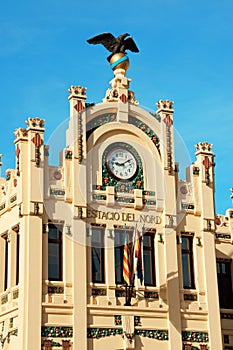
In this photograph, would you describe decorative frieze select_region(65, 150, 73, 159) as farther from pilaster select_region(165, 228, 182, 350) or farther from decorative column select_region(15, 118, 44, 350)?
pilaster select_region(165, 228, 182, 350)

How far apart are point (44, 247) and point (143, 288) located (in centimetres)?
498

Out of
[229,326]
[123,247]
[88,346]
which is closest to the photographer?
[88,346]

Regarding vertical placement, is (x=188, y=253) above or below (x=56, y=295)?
above

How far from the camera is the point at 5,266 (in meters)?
37.1

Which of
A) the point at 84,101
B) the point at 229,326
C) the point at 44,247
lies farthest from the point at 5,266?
the point at 229,326

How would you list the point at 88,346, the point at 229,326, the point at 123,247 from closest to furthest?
1. the point at 88,346
2. the point at 123,247
3. the point at 229,326

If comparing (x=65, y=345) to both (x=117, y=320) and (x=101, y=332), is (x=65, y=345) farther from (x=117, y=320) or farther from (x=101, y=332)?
(x=117, y=320)

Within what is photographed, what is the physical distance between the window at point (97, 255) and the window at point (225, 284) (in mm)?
7643

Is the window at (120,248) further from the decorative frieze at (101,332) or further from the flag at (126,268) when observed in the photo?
the decorative frieze at (101,332)

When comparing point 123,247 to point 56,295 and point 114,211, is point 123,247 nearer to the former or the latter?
point 114,211

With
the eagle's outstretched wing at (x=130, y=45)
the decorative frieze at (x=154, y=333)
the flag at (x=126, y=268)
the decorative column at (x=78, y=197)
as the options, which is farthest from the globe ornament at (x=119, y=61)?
the decorative frieze at (x=154, y=333)

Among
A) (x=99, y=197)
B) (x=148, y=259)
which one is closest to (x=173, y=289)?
(x=148, y=259)

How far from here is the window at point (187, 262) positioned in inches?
1489

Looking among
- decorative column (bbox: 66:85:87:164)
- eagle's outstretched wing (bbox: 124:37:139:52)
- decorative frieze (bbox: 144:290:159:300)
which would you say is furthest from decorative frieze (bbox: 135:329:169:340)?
eagle's outstretched wing (bbox: 124:37:139:52)
